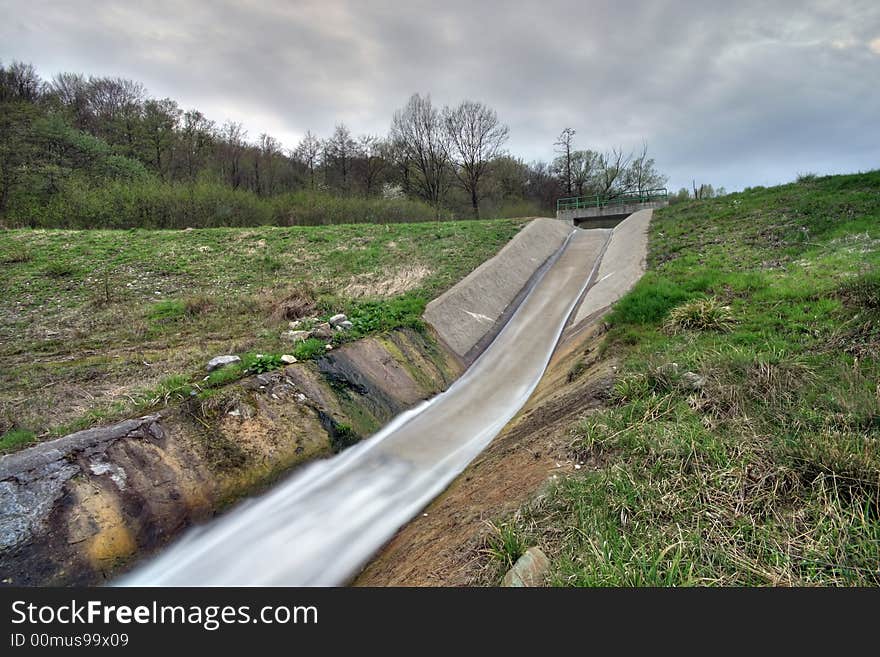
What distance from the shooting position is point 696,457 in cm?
396

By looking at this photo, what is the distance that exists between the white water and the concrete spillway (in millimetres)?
12

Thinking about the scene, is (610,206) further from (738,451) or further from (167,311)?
(738,451)

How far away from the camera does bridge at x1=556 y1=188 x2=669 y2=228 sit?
31703 mm

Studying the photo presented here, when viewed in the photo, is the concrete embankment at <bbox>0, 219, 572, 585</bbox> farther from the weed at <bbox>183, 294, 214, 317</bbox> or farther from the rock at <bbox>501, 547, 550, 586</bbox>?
the weed at <bbox>183, 294, 214, 317</bbox>

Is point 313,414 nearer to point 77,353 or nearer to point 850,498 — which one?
point 77,353

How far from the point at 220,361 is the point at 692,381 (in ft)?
24.4

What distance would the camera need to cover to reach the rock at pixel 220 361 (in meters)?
7.20

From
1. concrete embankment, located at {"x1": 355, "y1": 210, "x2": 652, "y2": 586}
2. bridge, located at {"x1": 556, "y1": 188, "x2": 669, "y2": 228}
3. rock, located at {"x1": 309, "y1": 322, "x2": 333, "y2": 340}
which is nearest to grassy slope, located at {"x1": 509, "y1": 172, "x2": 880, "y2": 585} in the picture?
concrete embankment, located at {"x1": 355, "y1": 210, "x2": 652, "y2": 586}

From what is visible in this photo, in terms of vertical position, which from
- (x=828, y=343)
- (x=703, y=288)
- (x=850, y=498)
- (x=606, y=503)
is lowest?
(x=606, y=503)

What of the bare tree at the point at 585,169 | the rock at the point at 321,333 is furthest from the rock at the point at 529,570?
the bare tree at the point at 585,169

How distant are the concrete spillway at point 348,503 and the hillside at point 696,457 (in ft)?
1.75

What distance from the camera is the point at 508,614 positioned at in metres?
2.56

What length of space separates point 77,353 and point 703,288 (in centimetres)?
1311

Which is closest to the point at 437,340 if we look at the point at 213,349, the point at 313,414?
the point at 313,414
